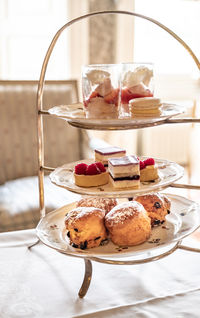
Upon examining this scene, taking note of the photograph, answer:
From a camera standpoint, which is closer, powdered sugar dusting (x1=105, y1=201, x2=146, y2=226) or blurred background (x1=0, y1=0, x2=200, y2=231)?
powdered sugar dusting (x1=105, y1=201, x2=146, y2=226)

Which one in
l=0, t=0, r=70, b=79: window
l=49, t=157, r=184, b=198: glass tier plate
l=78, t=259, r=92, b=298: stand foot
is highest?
l=0, t=0, r=70, b=79: window

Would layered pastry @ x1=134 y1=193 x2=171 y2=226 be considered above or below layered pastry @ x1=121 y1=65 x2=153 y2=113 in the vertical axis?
below

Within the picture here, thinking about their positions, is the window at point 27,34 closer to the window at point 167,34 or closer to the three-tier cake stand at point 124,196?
the window at point 167,34

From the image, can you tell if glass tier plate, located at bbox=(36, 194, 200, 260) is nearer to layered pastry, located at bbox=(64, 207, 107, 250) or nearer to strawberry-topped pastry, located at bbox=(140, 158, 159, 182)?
layered pastry, located at bbox=(64, 207, 107, 250)

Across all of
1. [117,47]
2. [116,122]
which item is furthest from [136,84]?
[117,47]

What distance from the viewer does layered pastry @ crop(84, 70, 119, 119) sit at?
2.94ft

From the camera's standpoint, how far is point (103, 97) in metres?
0.90

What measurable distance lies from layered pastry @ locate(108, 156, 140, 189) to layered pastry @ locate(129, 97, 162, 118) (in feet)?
0.37

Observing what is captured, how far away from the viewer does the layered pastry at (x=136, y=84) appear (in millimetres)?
949

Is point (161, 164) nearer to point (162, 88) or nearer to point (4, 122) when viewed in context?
point (4, 122)

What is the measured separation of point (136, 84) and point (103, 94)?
104 mm

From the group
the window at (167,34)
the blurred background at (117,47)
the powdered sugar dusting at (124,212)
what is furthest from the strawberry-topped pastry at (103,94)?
the window at (167,34)

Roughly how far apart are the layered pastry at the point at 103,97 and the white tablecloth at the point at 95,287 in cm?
41

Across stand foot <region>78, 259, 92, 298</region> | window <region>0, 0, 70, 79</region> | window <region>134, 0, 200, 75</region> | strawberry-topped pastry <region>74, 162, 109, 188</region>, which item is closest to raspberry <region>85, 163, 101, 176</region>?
strawberry-topped pastry <region>74, 162, 109, 188</region>
